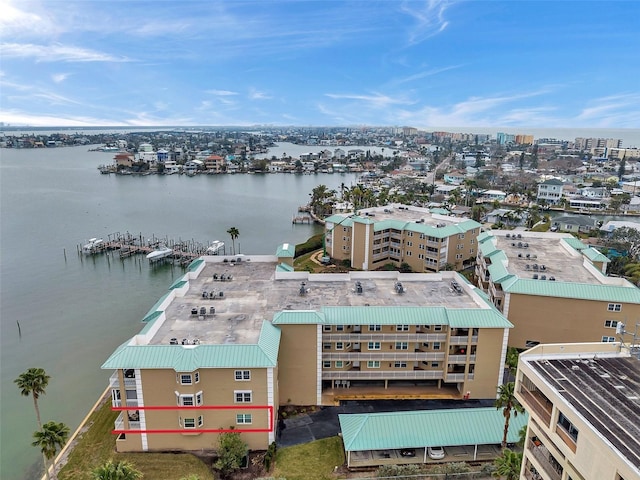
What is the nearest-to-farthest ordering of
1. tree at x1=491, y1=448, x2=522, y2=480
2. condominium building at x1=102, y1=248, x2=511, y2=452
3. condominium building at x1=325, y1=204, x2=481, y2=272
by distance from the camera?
tree at x1=491, y1=448, x2=522, y2=480 → condominium building at x1=102, y1=248, x2=511, y2=452 → condominium building at x1=325, y1=204, x2=481, y2=272

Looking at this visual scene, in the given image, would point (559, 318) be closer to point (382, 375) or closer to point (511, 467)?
point (382, 375)

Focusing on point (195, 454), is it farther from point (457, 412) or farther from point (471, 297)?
point (471, 297)

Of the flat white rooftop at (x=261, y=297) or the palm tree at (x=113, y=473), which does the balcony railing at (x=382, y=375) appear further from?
the palm tree at (x=113, y=473)

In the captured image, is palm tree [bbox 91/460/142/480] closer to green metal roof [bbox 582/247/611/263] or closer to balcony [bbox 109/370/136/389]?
balcony [bbox 109/370/136/389]

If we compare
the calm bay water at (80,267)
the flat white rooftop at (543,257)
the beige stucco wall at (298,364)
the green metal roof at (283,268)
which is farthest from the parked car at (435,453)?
the calm bay water at (80,267)

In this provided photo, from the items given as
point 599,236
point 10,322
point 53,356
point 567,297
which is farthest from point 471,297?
point 599,236

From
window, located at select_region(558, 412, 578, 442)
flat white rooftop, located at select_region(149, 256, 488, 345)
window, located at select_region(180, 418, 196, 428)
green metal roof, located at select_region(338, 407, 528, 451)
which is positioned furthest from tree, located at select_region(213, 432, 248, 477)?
window, located at select_region(558, 412, 578, 442)

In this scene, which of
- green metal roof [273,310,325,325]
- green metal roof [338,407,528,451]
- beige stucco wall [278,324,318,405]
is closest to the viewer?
green metal roof [338,407,528,451]
